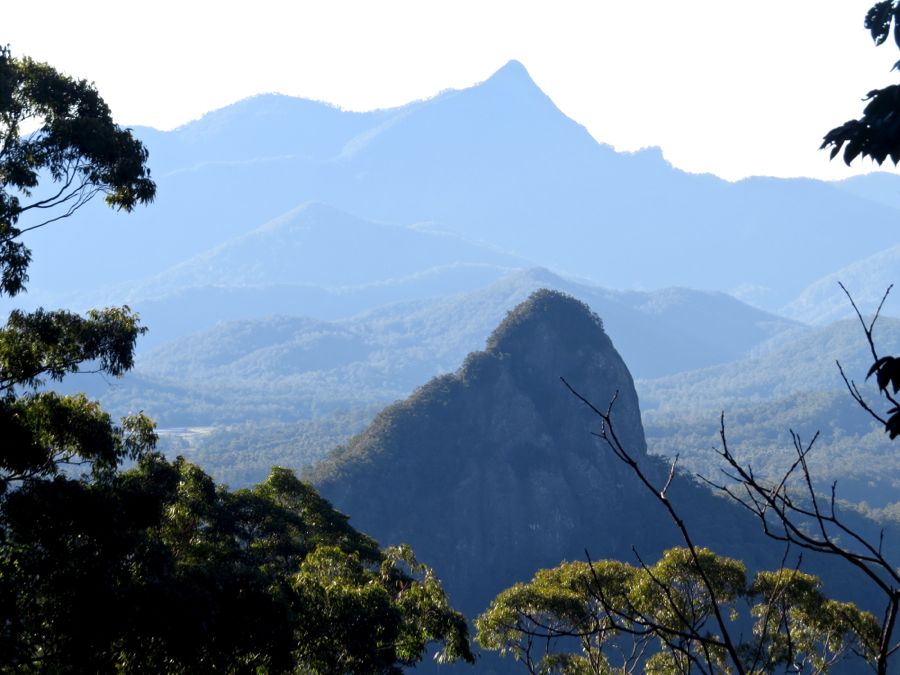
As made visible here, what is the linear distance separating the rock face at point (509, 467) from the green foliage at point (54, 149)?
63869 millimetres

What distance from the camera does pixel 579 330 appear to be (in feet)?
314

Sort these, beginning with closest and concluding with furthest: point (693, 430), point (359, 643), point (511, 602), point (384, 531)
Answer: point (359, 643)
point (511, 602)
point (384, 531)
point (693, 430)

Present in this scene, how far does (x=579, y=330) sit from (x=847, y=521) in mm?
30856

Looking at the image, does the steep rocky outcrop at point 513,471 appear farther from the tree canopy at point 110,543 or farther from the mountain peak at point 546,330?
the tree canopy at point 110,543

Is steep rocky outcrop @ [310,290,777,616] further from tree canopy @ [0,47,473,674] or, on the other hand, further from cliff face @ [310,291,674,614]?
tree canopy @ [0,47,473,674]

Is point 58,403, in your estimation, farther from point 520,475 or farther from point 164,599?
point 520,475

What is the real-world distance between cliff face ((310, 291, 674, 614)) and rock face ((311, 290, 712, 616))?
4.2 inches

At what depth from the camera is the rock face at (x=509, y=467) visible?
270ft

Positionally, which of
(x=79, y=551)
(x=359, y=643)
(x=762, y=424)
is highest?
(x=79, y=551)

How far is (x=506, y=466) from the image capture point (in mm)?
90125

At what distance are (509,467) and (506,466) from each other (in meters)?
0.29

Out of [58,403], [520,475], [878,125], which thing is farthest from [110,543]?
[520,475]

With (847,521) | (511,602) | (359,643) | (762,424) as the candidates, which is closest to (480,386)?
(847,521)

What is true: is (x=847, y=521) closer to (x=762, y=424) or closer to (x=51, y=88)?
(x=762, y=424)
